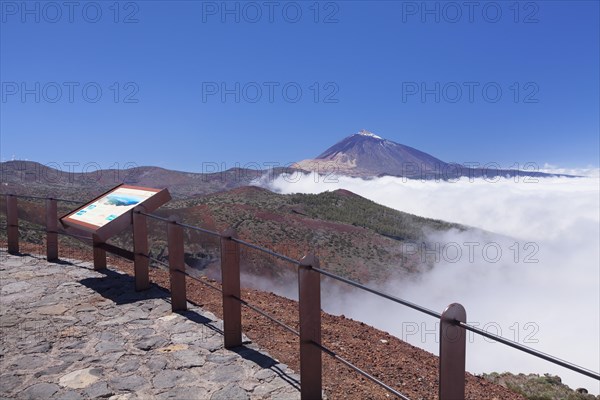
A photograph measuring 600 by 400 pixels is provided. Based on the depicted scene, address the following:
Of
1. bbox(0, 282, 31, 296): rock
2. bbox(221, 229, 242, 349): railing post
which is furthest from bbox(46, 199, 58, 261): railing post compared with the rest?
bbox(221, 229, 242, 349): railing post

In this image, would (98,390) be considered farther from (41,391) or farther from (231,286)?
(231,286)

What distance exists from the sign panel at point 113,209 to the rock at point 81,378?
101 inches

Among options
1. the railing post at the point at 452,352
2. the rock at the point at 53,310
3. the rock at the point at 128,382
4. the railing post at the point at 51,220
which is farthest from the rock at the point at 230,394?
the railing post at the point at 51,220

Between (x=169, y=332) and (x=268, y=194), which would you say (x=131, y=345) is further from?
(x=268, y=194)

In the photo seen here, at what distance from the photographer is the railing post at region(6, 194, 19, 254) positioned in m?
8.63

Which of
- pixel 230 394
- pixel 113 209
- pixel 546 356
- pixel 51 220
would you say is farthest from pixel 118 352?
pixel 51 220

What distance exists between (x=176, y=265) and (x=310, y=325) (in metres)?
2.70

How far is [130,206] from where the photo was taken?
6672mm

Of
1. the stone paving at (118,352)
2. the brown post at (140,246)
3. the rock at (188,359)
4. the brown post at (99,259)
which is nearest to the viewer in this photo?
the stone paving at (118,352)

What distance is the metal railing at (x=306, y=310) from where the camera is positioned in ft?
7.77

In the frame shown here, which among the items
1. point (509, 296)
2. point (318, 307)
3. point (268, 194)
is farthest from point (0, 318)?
point (509, 296)

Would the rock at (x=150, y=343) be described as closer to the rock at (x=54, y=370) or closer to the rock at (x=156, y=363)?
the rock at (x=156, y=363)

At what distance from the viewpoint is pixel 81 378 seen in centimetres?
402

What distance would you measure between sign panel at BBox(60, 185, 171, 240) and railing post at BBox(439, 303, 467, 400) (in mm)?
5144
